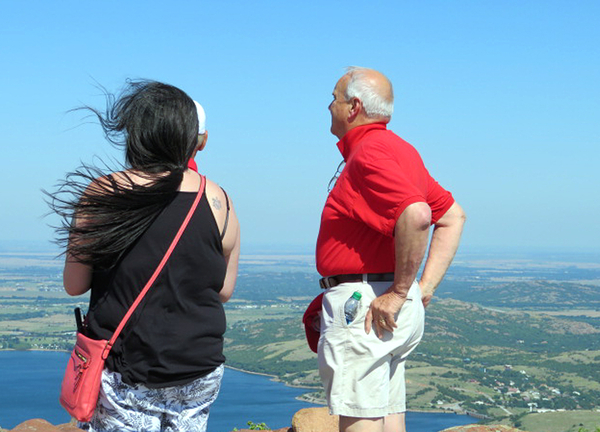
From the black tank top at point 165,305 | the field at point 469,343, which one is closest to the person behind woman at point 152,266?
the black tank top at point 165,305

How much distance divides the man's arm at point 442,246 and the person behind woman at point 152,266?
1.36 metres

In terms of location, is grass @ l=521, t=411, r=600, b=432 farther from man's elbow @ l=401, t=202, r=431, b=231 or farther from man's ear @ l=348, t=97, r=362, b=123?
man's elbow @ l=401, t=202, r=431, b=231

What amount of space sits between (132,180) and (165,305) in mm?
477

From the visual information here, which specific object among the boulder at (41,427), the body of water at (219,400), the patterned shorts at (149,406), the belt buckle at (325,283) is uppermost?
the belt buckle at (325,283)

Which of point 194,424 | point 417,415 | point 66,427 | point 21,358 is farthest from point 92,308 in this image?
point 21,358

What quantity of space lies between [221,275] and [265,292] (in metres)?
169

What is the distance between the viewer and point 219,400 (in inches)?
2645

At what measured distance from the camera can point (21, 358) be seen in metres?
85.4

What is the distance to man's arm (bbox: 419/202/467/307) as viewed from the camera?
13.0ft

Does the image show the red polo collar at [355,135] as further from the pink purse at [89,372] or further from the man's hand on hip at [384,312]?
the pink purse at [89,372]

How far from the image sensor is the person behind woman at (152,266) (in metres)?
2.79

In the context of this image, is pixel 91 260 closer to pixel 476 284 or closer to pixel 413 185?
pixel 413 185

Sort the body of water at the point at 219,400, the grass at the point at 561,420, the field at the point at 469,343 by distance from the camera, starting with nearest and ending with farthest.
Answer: the grass at the point at 561,420 < the body of water at the point at 219,400 < the field at the point at 469,343

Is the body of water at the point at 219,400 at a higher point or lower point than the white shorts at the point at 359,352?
lower
